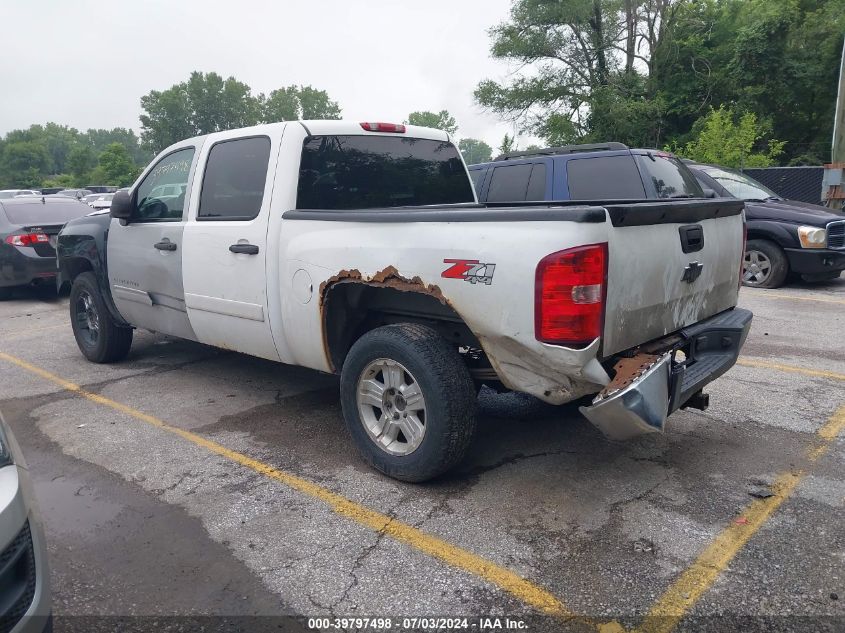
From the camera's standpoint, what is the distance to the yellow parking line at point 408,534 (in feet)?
8.36

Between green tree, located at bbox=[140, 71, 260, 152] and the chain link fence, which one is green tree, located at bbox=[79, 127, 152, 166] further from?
the chain link fence

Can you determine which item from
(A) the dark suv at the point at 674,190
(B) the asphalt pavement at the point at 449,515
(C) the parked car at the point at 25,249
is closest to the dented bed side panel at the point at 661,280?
(B) the asphalt pavement at the point at 449,515

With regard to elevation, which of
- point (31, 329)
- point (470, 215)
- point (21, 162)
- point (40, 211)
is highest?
point (21, 162)

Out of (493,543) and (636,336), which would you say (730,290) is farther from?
(493,543)

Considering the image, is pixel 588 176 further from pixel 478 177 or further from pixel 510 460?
pixel 510 460

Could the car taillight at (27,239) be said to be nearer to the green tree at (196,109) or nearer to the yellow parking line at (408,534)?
the yellow parking line at (408,534)

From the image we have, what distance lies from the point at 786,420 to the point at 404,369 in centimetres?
278

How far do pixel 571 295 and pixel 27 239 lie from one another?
30.7 feet

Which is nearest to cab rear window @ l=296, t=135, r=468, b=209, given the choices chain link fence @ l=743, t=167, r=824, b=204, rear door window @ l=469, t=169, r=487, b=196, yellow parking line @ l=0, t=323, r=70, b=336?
rear door window @ l=469, t=169, r=487, b=196

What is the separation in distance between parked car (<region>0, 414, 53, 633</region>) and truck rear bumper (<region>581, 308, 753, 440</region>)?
2.16m

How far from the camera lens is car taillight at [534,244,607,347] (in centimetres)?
270

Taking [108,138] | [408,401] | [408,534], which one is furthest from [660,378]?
[108,138]

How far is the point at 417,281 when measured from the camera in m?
3.21

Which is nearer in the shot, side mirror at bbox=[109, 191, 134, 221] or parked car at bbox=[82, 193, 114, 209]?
side mirror at bbox=[109, 191, 134, 221]
